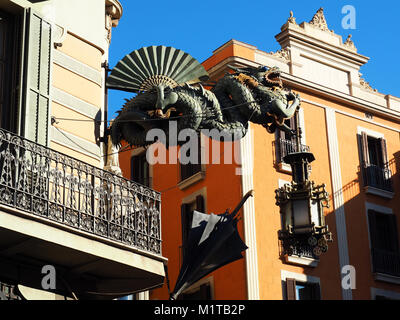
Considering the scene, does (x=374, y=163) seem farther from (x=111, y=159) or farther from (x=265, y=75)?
(x=111, y=159)

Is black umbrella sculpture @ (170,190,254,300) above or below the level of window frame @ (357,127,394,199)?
below

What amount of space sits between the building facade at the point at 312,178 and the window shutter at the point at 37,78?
38.9 feet

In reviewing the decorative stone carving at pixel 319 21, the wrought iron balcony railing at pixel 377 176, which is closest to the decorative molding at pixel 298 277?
the wrought iron balcony railing at pixel 377 176

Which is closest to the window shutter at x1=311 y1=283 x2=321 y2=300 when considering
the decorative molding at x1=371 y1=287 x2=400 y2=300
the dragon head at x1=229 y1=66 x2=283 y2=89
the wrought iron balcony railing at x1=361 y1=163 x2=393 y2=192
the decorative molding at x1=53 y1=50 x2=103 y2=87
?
the decorative molding at x1=371 y1=287 x2=400 y2=300

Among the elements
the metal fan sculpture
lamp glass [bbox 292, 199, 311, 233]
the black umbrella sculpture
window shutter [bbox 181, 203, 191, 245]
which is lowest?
the black umbrella sculpture

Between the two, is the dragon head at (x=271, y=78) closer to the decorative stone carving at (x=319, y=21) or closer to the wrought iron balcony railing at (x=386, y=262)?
the wrought iron balcony railing at (x=386, y=262)

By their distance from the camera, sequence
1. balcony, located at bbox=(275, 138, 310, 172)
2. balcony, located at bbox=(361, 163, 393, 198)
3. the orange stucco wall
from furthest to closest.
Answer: balcony, located at bbox=(361, 163, 393, 198) → balcony, located at bbox=(275, 138, 310, 172) → the orange stucco wall

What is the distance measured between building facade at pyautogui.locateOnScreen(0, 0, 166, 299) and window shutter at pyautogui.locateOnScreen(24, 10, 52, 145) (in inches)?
0.5

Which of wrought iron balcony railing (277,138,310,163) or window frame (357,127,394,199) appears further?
window frame (357,127,394,199)

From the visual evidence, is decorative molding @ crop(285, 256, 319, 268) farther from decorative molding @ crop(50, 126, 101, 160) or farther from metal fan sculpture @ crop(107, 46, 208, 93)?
decorative molding @ crop(50, 126, 101, 160)

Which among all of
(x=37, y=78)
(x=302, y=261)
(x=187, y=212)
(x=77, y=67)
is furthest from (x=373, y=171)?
(x=37, y=78)

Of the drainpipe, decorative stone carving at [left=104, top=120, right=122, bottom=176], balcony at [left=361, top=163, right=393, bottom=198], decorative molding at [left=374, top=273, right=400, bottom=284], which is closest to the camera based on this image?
decorative stone carving at [left=104, top=120, right=122, bottom=176]

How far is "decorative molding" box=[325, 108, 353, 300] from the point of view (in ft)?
82.5
